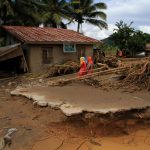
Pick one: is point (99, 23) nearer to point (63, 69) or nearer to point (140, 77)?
point (63, 69)

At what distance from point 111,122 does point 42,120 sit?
2.01 metres

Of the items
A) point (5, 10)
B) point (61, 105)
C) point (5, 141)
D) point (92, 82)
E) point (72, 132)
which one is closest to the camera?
point (5, 141)

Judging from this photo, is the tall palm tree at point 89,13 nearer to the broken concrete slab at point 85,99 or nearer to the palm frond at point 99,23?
the palm frond at point 99,23

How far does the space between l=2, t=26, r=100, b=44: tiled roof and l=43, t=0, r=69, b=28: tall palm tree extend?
675 cm

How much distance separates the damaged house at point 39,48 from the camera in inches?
828

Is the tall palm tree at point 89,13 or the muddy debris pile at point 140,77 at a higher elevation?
the tall palm tree at point 89,13

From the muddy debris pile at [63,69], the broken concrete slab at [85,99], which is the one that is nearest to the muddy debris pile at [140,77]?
the broken concrete slab at [85,99]

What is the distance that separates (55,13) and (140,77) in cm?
2061

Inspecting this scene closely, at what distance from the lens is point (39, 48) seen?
72.0 feet

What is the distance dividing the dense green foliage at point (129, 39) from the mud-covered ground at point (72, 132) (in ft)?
98.8

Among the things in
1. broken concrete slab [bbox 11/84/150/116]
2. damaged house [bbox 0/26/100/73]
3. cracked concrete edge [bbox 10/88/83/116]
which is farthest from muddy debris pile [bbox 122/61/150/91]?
damaged house [bbox 0/26/100/73]

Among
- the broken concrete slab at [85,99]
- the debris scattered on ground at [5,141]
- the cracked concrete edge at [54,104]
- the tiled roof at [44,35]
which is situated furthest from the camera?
the tiled roof at [44,35]

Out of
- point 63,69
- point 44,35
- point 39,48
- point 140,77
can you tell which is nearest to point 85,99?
point 140,77

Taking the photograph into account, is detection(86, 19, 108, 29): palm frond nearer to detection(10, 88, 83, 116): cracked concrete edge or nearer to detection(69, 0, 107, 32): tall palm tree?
detection(69, 0, 107, 32): tall palm tree
